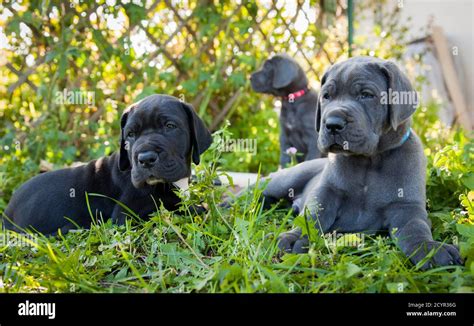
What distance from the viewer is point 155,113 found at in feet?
13.0

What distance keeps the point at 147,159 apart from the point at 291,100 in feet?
9.55

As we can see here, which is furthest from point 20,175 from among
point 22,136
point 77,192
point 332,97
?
point 332,97

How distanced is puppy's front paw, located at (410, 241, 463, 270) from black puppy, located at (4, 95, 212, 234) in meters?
1.54

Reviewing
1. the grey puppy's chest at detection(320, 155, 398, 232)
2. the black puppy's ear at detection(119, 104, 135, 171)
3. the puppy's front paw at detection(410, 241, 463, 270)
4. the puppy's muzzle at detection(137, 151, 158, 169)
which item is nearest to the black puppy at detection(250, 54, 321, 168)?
the black puppy's ear at detection(119, 104, 135, 171)

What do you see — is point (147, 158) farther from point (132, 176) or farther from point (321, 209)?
point (321, 209)

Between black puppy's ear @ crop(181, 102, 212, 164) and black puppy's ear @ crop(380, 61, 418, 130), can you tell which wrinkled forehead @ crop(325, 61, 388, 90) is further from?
black puppy's ear @ crop(181, 102, 212, 164)

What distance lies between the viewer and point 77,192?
4.42 meters

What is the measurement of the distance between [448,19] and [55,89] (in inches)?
277

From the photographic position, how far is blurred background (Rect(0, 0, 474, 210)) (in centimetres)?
663

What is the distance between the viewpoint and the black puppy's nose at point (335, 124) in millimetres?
3418

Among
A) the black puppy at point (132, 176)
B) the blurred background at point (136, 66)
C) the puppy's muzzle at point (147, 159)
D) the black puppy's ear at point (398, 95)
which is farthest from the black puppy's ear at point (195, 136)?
the blurred background at point (136, 66)

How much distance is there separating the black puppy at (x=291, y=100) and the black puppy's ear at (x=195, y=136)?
220cm

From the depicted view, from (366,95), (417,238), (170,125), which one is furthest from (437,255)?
(170,125)

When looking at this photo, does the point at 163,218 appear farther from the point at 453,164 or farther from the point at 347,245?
the point at 453,164
